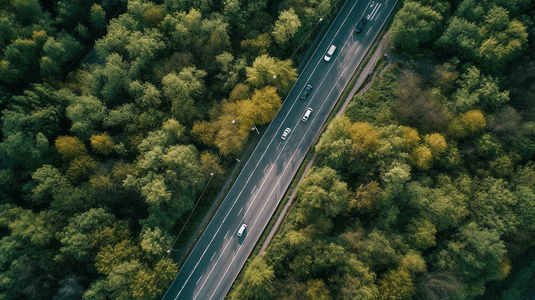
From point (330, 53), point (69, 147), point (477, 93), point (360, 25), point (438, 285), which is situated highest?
point (360, 25)

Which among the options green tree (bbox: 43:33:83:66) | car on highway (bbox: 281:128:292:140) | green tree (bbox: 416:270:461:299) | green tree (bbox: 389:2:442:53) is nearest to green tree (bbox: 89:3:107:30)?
green tree (bbox: 43:33:83:66)

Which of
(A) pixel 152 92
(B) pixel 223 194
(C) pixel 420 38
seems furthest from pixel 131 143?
(C) pixel 420 38

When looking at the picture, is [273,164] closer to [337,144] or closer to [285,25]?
[337,144]

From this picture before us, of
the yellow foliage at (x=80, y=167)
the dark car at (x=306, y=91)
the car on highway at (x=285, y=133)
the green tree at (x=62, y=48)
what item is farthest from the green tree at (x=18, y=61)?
the dark car at (x=306, y=91)

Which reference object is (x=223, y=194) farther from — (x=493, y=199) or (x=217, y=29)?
(x=493, y=199)

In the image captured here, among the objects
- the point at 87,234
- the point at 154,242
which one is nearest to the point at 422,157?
the point at 154,242

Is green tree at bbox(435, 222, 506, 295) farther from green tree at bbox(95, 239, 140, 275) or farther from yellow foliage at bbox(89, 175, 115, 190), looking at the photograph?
yellow foliage at bbox(89, 175, 115, 190)
